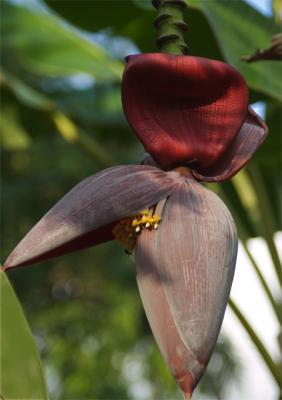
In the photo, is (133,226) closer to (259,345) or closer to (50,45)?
(259,345)

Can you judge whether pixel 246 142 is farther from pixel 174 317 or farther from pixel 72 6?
pixel 72 6

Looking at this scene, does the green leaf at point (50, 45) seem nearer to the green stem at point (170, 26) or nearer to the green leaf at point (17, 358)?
the green stem at point (170, 26)

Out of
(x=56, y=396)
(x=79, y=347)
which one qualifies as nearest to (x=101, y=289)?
(x=79, y=347)

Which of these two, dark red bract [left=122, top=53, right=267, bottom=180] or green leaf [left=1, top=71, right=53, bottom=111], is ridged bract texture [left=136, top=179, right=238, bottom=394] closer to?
dark red bract [left=122, top=53, right=267, bottom=180]

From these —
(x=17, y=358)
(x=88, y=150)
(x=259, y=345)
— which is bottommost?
(x=259, y=345)

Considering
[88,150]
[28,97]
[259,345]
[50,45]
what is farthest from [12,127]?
[259,345]
